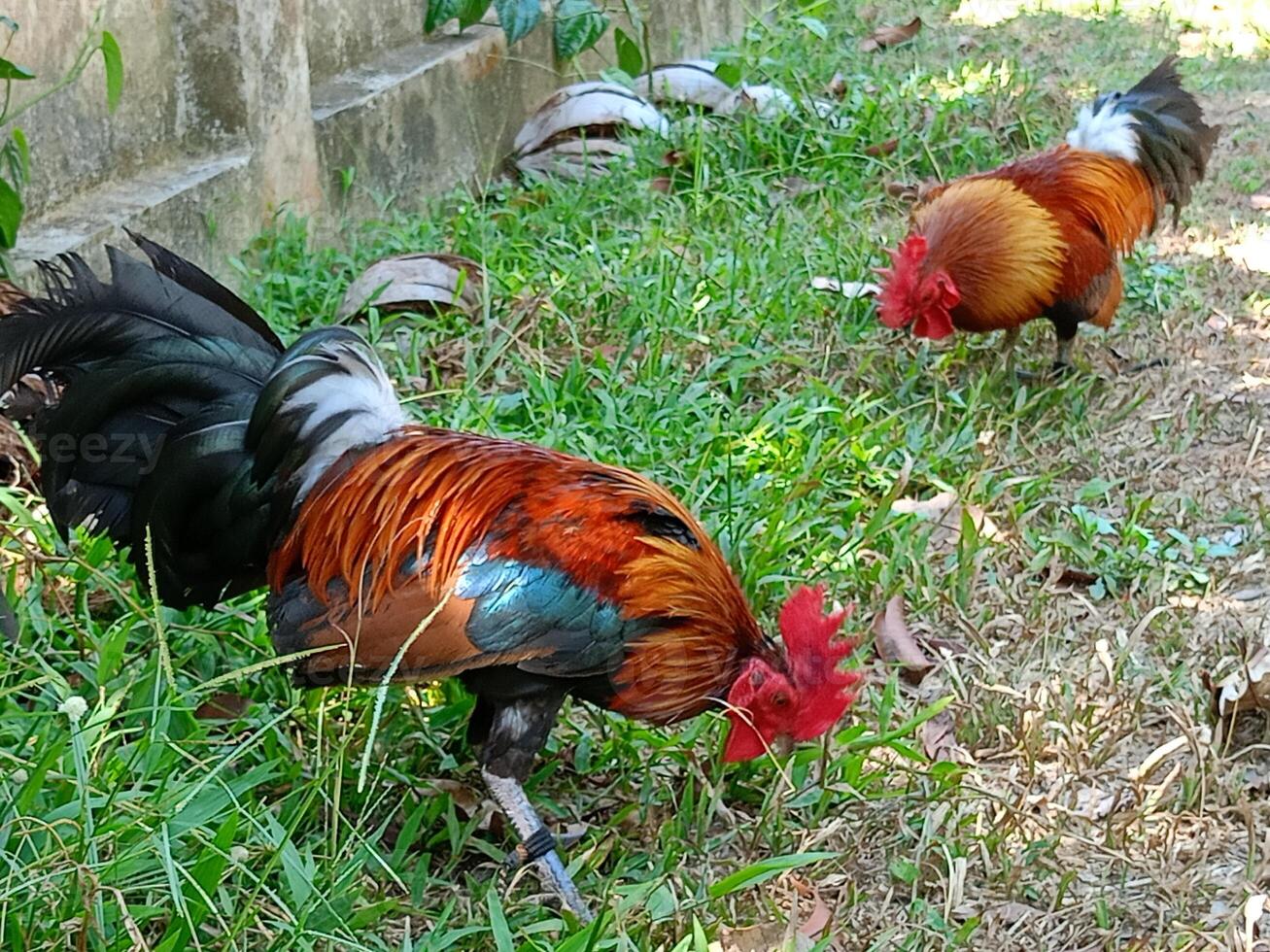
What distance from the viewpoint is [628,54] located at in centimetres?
666

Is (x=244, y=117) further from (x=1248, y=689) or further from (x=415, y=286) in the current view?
(x=1248, y=689)

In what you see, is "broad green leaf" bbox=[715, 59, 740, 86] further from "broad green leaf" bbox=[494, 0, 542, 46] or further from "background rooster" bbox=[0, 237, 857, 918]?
"background rooster" bbox=[0, 237, 857, 918]

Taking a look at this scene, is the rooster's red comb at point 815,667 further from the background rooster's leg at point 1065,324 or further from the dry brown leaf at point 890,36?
the dry brown leaf at point 890,36

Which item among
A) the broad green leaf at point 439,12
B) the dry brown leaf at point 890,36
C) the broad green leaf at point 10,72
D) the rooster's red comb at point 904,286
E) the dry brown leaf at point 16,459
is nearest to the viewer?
the broad green leaf at point 10,72

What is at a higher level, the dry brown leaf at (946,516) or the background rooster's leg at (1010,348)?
the background rooster's leg at (1010,348)

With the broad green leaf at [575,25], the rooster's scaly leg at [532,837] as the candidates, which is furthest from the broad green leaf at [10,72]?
the broad green leaf at [575,25]

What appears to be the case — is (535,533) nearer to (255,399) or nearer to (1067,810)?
(255,399)

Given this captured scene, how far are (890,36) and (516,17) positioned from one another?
290 centimetres

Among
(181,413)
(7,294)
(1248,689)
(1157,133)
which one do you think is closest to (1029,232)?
(1157,133)

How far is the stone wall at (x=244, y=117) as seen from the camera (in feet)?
13.0

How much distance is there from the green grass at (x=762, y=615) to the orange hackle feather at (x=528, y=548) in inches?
11.6

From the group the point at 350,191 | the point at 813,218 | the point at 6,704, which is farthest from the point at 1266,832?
the point at 350,191

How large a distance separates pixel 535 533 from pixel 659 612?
10.6 inches

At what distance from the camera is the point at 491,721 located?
271 centimetres
